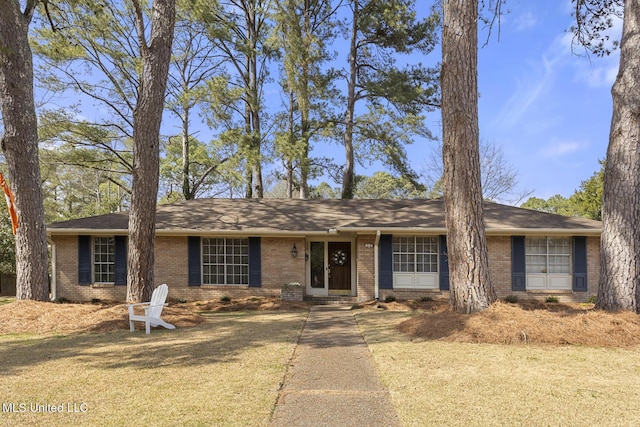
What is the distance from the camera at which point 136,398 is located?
4031mm

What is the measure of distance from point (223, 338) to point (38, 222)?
5.81m

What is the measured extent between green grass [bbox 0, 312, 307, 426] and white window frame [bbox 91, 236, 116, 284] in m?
6.24

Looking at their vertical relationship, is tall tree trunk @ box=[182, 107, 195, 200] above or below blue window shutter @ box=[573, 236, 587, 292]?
above

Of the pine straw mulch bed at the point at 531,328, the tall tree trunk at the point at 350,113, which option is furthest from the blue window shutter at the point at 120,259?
the tall tree trunk at the point at 350,113

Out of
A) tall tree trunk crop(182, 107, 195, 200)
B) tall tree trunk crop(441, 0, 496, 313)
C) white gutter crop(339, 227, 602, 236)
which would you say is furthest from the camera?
tall tree trunk crop(182, 107, 195, 200)

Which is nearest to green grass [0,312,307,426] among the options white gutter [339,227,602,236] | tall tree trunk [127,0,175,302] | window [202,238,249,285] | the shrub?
tall tree trunk [127,0,175,302]

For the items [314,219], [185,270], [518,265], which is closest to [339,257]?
[314,219]

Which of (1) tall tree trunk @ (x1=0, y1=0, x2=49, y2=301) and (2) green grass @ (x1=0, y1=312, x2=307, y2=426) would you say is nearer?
(2) green grass @ (x1=0, y1=312, x2=307, y2=426)

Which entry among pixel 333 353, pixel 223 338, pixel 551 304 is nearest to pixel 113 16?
pixel 223 338

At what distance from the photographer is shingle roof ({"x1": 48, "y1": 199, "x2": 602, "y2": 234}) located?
41.0ft

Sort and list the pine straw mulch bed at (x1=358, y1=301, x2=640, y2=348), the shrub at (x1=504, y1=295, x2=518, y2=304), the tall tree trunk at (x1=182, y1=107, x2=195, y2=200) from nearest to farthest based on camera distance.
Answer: the pine straw mulch bed at (x1=358, y1=301, x2=640, y2=348)
the shrub at (x1=504, y1=295, x2=518, y2=304)
the tall tree trunk at (x1=182, y1=107, x2=195, y2=200)

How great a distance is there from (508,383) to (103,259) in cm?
1308

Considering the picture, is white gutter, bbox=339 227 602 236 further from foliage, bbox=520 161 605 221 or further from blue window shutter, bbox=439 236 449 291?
foliage, bbox=520 161 605 221

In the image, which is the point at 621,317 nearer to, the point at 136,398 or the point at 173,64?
the point at 136,398
